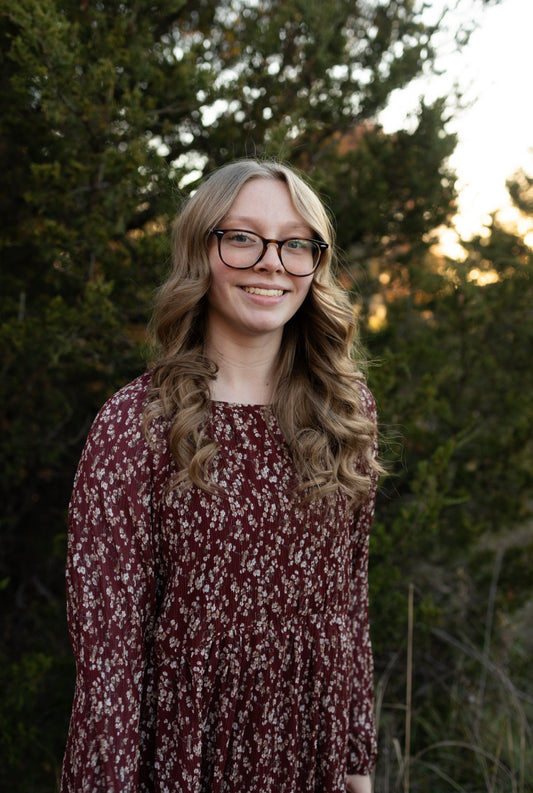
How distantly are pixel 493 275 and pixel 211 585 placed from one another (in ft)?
8.29

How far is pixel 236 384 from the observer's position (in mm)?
1658

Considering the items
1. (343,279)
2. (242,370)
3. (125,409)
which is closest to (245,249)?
(242,370)

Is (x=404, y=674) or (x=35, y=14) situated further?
(x=404, y=674)

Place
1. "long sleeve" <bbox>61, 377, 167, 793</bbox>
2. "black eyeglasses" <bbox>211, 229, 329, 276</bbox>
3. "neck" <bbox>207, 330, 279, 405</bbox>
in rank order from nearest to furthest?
"long sleeve" <bbox>61, 377, 167, 793</bbox>
"black eyeglasses" <bbox>211, 229, 329, 276</bbox>
"neck" <bbox>207, 330, 279, 405</bbox>

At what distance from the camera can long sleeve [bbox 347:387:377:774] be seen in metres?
1.81

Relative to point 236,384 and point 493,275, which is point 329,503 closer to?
A: point 236,384

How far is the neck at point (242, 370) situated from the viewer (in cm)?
164

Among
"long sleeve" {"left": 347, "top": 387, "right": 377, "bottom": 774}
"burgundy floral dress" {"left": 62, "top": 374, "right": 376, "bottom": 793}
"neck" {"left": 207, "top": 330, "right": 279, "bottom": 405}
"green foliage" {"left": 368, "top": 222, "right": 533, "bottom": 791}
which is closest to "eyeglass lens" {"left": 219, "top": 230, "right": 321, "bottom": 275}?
"neck" {"left": 207, "top": 330, "right": 279, "bottom": 405}

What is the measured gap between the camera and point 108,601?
4.42ft

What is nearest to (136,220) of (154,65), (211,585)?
(154,65)

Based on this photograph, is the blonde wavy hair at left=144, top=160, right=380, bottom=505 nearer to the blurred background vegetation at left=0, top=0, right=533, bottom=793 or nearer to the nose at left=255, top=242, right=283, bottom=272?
the nose at left=255, top=242, right=283, bottom=272

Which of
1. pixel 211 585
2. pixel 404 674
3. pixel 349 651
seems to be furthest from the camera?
pixel 404 674

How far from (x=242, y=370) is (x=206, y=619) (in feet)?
1.96

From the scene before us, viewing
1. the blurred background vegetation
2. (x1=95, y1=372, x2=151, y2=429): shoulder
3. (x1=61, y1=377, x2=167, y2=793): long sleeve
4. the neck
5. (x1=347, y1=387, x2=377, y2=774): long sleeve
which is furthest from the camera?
the blurred background vegetation
